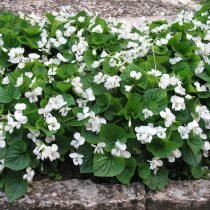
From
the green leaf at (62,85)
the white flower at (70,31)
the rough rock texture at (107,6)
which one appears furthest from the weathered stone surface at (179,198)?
the rough rock texture at (107,6)

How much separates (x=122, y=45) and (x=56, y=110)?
791 millimetres

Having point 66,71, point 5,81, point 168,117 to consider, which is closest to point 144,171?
point 168,117

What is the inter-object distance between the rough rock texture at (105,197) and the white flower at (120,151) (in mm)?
175

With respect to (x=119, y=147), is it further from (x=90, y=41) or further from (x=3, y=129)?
(x=90, y=41)

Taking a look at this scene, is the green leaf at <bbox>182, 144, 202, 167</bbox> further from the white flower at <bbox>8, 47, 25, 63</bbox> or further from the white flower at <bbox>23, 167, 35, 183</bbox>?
the white flower at <bbox>8, 47, 25, 63</bbox>

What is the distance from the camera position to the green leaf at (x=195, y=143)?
3027 millimetres

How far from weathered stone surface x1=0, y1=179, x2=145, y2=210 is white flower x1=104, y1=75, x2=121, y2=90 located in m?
0.53

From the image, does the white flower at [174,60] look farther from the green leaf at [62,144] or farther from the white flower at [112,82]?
the green leaf at [62,144]

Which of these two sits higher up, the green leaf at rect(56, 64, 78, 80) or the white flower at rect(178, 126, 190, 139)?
the green leaf at rect(56, 64, 78, 80)

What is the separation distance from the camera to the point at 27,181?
293cm

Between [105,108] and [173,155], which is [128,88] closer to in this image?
[105,108]

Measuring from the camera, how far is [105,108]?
3.07 m

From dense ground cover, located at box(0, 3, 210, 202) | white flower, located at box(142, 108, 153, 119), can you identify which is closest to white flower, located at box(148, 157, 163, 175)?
dense ground cover, located at box(0, 3, 210, 202)

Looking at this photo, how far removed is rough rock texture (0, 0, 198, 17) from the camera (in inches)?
216
